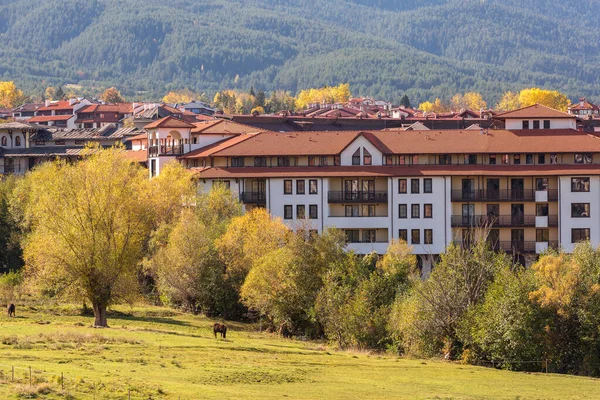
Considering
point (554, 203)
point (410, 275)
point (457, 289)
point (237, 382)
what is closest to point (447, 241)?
point (554, 203)

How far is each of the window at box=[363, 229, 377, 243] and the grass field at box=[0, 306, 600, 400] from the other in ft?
107

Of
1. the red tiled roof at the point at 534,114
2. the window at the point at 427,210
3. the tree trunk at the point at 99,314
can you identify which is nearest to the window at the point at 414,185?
the window at the point at 427,210

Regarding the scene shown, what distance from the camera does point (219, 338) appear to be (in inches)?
2603

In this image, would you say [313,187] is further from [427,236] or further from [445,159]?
[445,159]

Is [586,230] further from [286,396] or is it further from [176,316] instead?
[286,396]

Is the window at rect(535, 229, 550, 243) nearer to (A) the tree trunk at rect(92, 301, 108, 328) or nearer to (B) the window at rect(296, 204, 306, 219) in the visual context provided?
(B) the window at rect(296, 204, 306, 219)

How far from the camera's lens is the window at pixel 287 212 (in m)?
102

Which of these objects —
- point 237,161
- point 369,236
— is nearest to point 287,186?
point 237,161

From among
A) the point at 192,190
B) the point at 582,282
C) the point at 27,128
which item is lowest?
the point at 582,282

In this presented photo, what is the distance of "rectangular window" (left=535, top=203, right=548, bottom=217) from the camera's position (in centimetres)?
10061

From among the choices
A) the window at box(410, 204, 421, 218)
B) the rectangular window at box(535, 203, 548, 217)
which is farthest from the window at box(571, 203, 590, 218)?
the window at box(410, 204, 421, 218)

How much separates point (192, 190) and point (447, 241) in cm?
2098

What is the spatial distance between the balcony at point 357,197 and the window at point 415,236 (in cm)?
348

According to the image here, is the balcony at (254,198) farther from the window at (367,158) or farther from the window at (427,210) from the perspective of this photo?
the window at (427,210)
